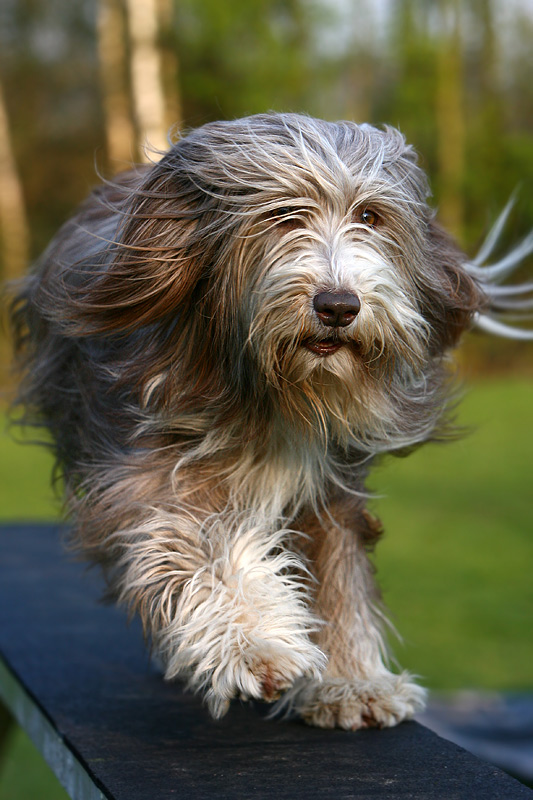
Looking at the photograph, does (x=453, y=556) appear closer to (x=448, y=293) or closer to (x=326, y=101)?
(x=448, y=293)

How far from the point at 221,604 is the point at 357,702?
0.60m

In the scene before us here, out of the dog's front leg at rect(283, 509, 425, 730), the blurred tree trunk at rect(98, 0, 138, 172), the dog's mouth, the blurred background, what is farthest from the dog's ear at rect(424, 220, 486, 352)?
the blurred tree trunk at rect(98, 0, 138, 172)

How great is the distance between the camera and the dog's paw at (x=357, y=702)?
9.27 feet

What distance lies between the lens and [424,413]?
2859mm

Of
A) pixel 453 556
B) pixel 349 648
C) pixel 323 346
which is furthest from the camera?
pixel 453 556

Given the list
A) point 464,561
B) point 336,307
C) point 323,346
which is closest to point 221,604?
point 323,346

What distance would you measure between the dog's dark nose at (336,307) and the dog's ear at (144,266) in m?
0.44

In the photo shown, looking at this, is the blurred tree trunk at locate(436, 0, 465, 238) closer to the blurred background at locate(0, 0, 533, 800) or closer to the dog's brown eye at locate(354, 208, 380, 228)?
the blurred background at locate(0, 0, 533, 800)

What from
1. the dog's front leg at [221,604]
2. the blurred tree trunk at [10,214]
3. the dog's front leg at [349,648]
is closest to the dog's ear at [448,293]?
the dog's front leg at [349,648]

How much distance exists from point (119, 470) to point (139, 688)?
0.85 m

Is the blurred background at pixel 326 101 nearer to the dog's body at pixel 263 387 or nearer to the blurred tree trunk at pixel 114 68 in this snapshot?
the blurred tree trunk at pixel 114 68

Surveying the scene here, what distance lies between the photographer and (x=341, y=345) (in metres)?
2.39

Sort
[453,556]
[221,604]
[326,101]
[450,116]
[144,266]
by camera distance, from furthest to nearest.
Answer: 1. [326,101]
2. [450,116]
3. [453,556]
4. [144,266]
5. [221,604]

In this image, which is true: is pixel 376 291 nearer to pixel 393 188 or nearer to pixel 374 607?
pixel 393 188
